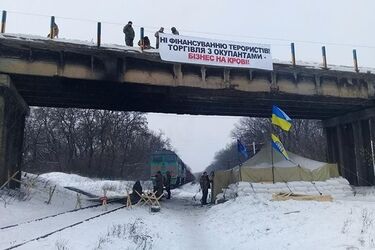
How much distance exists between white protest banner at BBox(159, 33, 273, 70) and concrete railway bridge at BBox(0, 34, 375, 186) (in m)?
0.73

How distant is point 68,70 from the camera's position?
22266 millimetres

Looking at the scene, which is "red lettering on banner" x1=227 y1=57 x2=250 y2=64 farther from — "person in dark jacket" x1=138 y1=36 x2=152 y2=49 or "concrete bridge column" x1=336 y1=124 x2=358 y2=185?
"concrete bridge column" x1=336 y1=124 x2=358 y2=185

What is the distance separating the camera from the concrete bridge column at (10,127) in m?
21.1

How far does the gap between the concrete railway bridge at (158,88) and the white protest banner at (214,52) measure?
0.73m

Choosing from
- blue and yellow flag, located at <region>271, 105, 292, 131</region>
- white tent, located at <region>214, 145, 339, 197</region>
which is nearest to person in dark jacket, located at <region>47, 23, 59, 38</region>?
blue and yellow flag, located at <region>271, 105, 292, 131</region>

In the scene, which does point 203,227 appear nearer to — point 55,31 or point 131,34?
point 131,34

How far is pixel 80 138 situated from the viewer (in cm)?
6850

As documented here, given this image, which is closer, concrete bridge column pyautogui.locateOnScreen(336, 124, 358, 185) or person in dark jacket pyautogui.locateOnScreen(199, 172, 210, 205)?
person in dark jacket pyautogui.locateOnScreen(199, 172, 210, 205)

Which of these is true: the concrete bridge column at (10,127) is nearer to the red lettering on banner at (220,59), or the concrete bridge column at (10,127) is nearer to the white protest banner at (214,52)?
the white protest banner at (214,52)

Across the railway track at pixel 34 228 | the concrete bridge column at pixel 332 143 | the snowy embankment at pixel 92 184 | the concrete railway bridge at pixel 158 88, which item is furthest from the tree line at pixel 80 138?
the railway track at pixel 34 228

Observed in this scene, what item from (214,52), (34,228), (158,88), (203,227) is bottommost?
(203,227)

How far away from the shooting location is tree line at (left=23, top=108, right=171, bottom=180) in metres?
66.2

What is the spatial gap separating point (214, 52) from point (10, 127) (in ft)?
39.7

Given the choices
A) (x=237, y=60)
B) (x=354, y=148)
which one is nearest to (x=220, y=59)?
(x=237, y=60)
